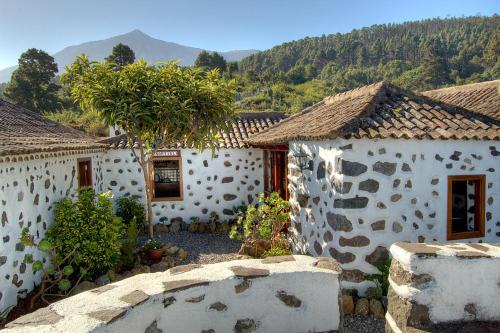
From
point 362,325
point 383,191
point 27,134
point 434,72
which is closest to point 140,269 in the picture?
point 27,134

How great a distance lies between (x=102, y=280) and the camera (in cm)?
666

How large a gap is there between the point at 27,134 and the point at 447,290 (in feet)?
23.6

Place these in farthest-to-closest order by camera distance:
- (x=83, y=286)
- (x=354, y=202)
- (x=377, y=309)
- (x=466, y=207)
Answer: (x=466, y=207) → (x=83, y=286) → (x=354, y=202) → (x=377, y=309)

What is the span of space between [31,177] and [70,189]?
2.07m

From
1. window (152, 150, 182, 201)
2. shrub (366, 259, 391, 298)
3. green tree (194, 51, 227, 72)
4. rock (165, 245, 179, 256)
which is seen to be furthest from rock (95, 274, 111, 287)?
green tree (194, 51, 227, 72)

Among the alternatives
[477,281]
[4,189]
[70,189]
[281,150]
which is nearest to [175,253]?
[70,189]

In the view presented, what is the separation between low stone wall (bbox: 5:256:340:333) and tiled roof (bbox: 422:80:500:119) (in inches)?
254

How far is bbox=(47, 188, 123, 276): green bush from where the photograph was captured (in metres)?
6.70

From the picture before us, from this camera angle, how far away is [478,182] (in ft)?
21.5

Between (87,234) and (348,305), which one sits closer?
(348,305)

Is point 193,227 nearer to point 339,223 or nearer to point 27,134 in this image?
point 27,134

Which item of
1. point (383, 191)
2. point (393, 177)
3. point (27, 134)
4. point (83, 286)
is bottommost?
point (83, 286)

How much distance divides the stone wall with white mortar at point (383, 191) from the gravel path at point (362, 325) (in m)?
0.58

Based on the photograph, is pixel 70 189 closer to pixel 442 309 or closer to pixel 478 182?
pixel 442 309
